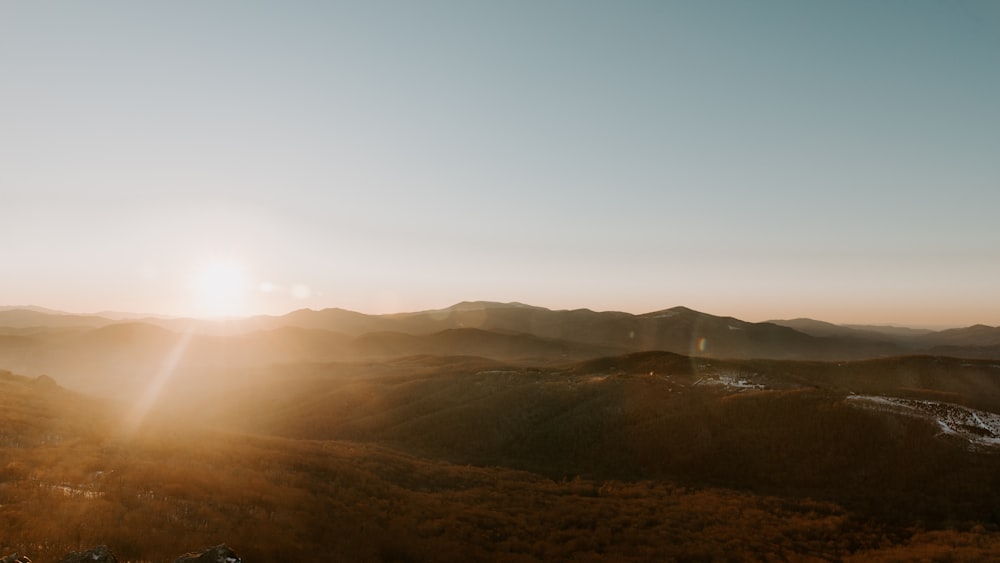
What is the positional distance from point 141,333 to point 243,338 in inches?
1075

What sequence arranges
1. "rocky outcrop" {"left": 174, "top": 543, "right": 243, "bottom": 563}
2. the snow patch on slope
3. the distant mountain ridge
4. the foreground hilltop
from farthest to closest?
1. the distant mountain ridge
2. the snow patch on slope
3. the foreground hilltop
4. "rocky outcrop" {"left": 174, "top": 543, "right": 243, "bottom": 563}

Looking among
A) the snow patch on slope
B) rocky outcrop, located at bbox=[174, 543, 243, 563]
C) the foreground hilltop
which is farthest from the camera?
the snow patch on slope

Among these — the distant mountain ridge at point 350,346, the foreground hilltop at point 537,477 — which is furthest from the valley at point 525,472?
the distant mountain ridge at point 350,346

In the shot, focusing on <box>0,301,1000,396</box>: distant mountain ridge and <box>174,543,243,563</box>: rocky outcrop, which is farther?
<box>0,301,1000,396</box>: distant mountain ridge

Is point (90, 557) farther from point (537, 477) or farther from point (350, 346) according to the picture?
point (350, 346)

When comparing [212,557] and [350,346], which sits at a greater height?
[212,557]

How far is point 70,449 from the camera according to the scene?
1875cm

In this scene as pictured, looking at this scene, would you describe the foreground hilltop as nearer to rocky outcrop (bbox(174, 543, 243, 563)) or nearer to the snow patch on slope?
the snow patch on slope

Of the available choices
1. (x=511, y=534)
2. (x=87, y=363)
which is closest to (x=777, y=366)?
(x=511, y=534)

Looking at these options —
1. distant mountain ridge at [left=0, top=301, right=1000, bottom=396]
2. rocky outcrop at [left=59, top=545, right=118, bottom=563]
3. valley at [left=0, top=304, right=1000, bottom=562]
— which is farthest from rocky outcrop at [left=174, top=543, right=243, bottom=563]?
distant mountain ridge at [left=0, top=301, right=1000, bottom=396]

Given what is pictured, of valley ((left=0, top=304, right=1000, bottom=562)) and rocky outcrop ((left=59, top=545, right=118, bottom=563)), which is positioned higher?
rocky outcrop ((left=59, top=545, right=118, bottom=563))

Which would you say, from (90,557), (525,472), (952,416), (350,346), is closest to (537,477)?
(525,472)

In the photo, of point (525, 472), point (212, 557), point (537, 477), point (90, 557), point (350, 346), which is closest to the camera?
point (90, 557)

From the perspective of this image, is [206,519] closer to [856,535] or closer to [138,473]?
[138,473]
